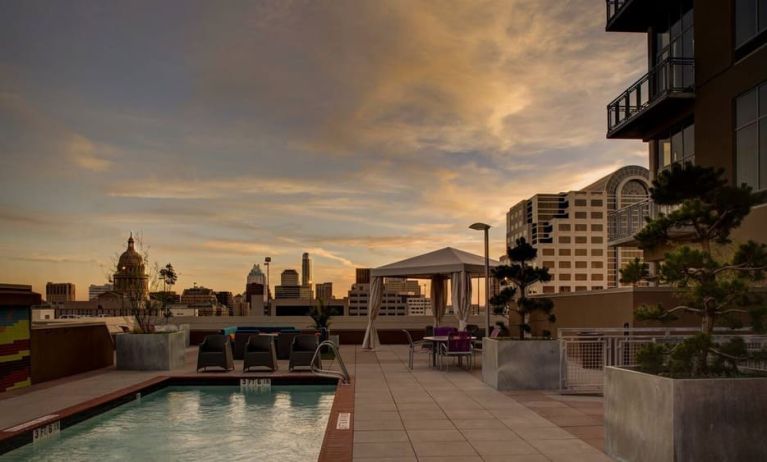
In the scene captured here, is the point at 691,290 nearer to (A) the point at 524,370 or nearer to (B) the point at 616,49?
(A) the point at 524,370

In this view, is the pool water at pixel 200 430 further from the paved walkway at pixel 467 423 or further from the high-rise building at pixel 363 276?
the high-rise building at pixel 363 276

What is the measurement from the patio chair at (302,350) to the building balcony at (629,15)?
13.0m

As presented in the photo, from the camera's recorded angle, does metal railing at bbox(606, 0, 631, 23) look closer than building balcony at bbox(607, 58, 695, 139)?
No

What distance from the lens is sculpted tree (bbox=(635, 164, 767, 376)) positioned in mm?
5793

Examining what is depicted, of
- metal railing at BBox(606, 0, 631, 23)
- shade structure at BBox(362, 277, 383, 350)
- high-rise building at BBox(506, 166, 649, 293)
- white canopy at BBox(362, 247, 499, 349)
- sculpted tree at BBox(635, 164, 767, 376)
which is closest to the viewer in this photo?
sculpted tree at BBox(635, 164, 767, 376)

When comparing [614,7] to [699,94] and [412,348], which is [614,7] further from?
[412,348]

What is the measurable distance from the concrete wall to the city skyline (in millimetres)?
3133

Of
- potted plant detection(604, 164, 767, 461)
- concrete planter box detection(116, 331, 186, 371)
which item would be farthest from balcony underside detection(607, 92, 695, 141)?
concrete planter box detection(116, 331, 186, 371)

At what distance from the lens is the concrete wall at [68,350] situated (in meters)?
12.2

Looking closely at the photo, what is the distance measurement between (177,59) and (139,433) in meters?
11.3

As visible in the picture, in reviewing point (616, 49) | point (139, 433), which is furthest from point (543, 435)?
point (616, 49)

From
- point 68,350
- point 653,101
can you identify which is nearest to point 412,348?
point 68,350

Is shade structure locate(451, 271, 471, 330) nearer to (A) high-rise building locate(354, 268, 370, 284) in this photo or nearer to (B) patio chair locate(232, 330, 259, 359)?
(A) high-rise building locate(354, 268, 370, 284)

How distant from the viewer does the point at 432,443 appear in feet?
22.9
